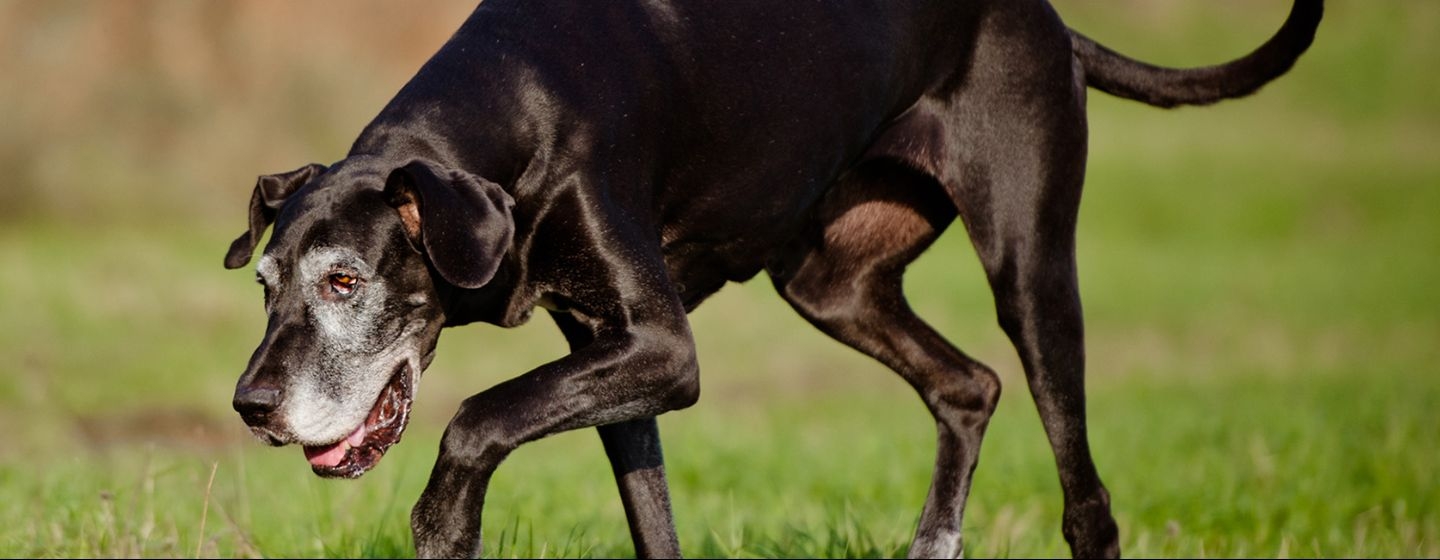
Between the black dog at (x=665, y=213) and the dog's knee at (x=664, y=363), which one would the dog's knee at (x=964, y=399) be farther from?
the dog's knee at (x=664, y=363)

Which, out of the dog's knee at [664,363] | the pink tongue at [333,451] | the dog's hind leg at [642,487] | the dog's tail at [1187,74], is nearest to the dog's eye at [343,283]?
the pink tongue at [333,451]

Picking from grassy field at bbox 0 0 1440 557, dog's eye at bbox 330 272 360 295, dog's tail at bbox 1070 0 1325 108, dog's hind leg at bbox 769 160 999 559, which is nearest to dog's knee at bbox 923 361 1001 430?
dog's hind leg at bbox 769 160 999 559

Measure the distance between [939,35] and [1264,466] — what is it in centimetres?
384

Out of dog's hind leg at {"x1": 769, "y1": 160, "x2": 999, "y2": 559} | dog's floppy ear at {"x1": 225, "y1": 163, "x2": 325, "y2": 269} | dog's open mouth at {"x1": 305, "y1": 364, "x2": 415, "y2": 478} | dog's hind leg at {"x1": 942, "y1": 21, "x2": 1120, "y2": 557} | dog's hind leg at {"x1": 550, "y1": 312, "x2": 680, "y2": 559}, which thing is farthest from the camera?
dog's hind leg at {"x1": 769, "y1": 160, "x2": 999, "y2": 559}

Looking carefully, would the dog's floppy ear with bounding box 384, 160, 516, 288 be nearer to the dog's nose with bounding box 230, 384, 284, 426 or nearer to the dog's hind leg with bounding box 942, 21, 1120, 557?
the dog's nose with bounding box 230, 384, 284, 426

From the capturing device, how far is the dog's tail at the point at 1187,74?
20.1 ft

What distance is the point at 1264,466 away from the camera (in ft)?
28.2

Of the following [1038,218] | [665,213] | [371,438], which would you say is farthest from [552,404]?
[1038,218]

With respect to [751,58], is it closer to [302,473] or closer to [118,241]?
[302,473]

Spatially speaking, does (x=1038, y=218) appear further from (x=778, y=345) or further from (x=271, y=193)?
(x=778, y=345)

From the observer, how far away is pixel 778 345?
16.6m

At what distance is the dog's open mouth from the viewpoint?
14.5ft

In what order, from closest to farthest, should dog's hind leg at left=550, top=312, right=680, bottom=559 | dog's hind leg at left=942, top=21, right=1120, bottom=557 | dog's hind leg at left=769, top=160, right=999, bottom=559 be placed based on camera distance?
dog's hind leg at left=550, top=312, right=680, bottom=559, dog's hind leg at left=942, top=21, right=1120, bottom=557, dog's hind leg at left=769, top=160, right=999, bottom=559

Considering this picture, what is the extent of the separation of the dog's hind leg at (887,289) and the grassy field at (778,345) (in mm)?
499
